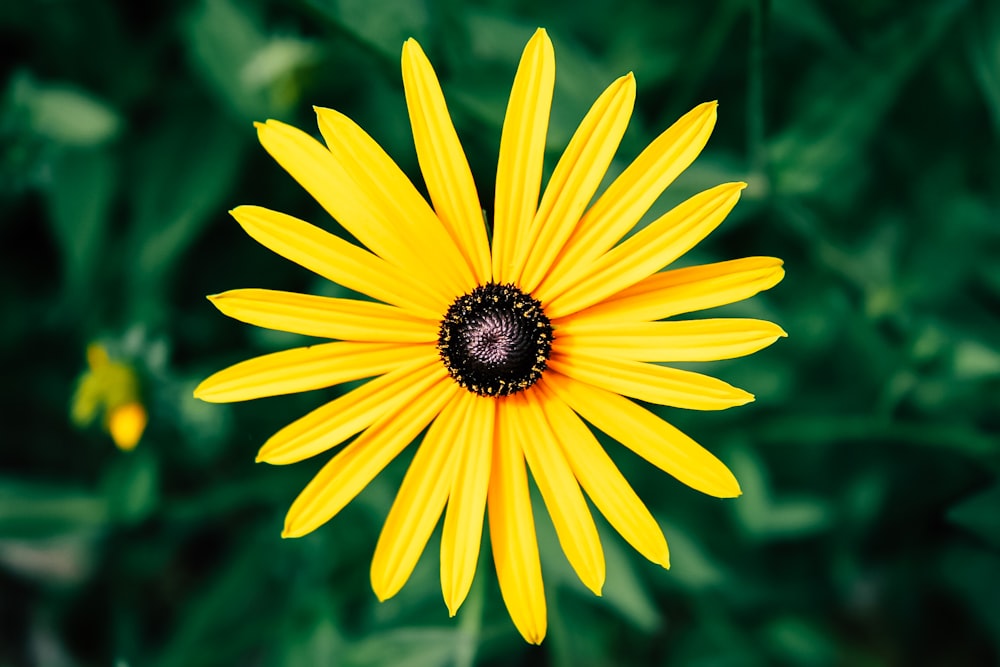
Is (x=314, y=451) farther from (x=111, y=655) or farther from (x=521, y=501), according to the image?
(x=111, y=655)

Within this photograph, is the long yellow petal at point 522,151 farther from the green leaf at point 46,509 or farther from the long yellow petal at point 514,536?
the green leaf at point 46,509

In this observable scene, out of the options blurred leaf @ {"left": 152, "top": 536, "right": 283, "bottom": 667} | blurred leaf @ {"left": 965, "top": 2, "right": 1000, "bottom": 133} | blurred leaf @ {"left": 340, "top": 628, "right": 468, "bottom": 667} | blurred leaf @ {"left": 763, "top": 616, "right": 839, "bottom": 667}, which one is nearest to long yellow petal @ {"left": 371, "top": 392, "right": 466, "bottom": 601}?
blurred leaf @ {"left": 340, "top": 628, "right": 468, "bottom": 667}

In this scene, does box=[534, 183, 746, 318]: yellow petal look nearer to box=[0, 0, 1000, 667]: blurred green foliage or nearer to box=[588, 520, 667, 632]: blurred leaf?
box=[0, 0, 1000, 667]: blurred green foliage

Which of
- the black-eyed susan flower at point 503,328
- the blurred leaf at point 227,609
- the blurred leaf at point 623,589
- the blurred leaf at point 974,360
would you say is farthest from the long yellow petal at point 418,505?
the blurred leaf at point 974,360

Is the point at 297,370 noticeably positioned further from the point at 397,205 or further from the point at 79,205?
the point at 79,205

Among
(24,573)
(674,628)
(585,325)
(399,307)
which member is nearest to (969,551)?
(674,628)

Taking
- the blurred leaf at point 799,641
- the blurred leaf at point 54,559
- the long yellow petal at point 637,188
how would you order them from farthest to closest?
the blurred leaf at point 54,559, the blurred leaf at point 799,641, the long yellow petal at point 637,188
